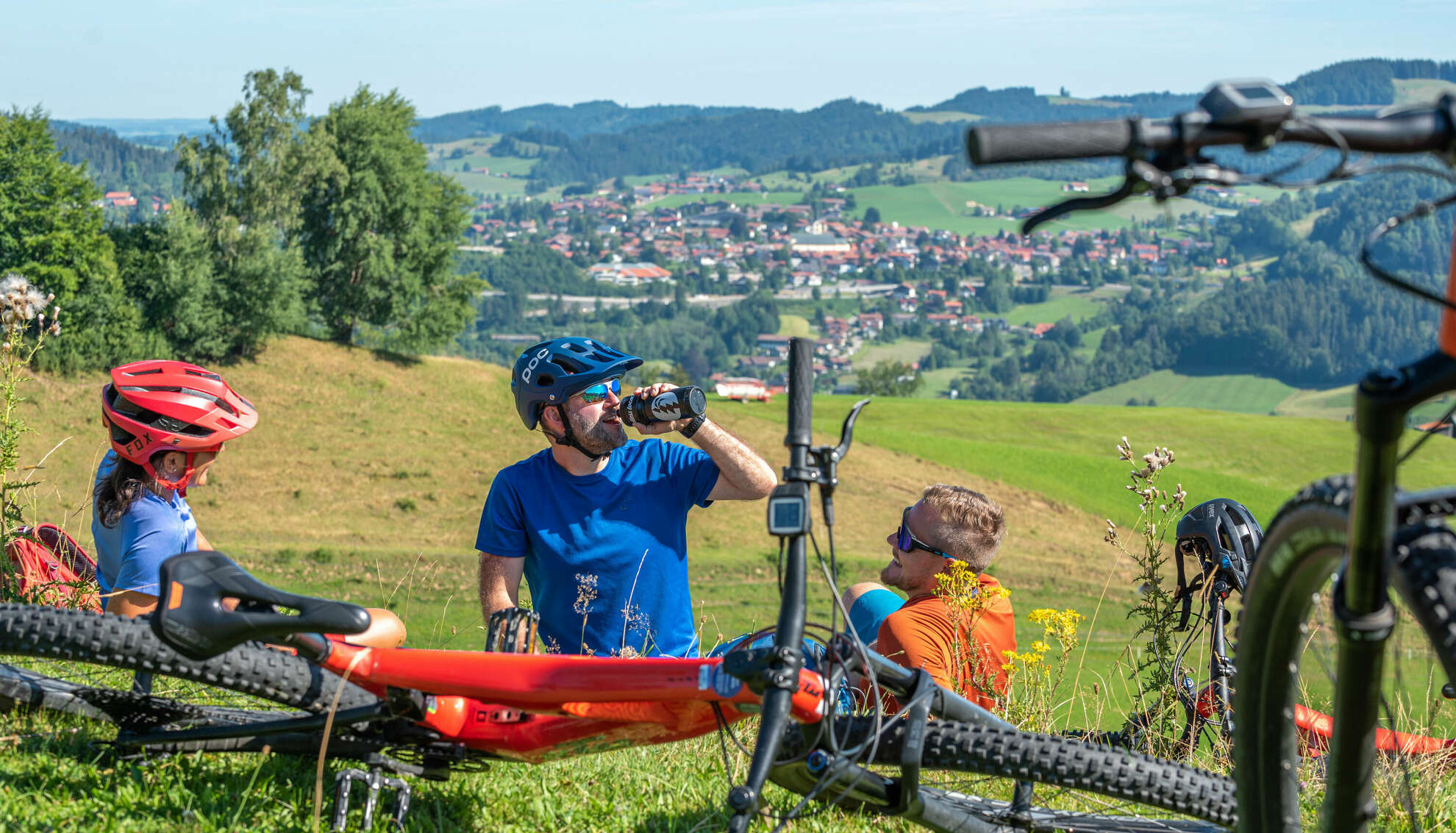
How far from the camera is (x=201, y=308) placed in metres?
54.5

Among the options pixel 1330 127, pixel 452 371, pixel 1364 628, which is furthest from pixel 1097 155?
pixel 452 371

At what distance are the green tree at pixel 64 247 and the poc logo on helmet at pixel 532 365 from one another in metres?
52.3

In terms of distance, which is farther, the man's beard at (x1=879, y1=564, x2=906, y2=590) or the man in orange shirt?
the man's beard at (x1=879, y1=564, x2=906, y2=590)

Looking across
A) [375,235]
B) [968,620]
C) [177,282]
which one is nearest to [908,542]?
[968,620]

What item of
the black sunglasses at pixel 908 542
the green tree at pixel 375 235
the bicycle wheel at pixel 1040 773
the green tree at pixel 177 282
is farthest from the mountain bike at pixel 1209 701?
the green tree at pixel 375 235

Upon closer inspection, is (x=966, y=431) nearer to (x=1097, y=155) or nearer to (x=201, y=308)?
(x=201, y=308)

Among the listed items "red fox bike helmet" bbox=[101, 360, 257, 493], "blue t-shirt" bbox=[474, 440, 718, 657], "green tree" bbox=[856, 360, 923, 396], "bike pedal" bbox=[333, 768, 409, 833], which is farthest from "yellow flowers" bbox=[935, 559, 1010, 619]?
"green tree" bbox=[856, 360, 923, 396]

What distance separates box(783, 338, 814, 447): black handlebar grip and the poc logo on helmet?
7.62 ft

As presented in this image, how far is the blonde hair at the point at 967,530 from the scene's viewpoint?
4.87 m

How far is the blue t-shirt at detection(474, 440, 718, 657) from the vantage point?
4902mm

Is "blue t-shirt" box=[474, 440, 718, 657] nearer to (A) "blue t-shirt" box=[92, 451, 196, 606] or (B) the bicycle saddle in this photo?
(A) "blue t-shirt" box=[92, 451, 196, 606]

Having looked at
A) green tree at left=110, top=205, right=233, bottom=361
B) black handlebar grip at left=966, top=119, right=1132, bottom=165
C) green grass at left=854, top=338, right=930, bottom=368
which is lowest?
green grass at left=854, top=338, right=930, bottom=368

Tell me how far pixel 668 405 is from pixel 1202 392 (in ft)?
453

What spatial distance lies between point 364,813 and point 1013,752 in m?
1.57
